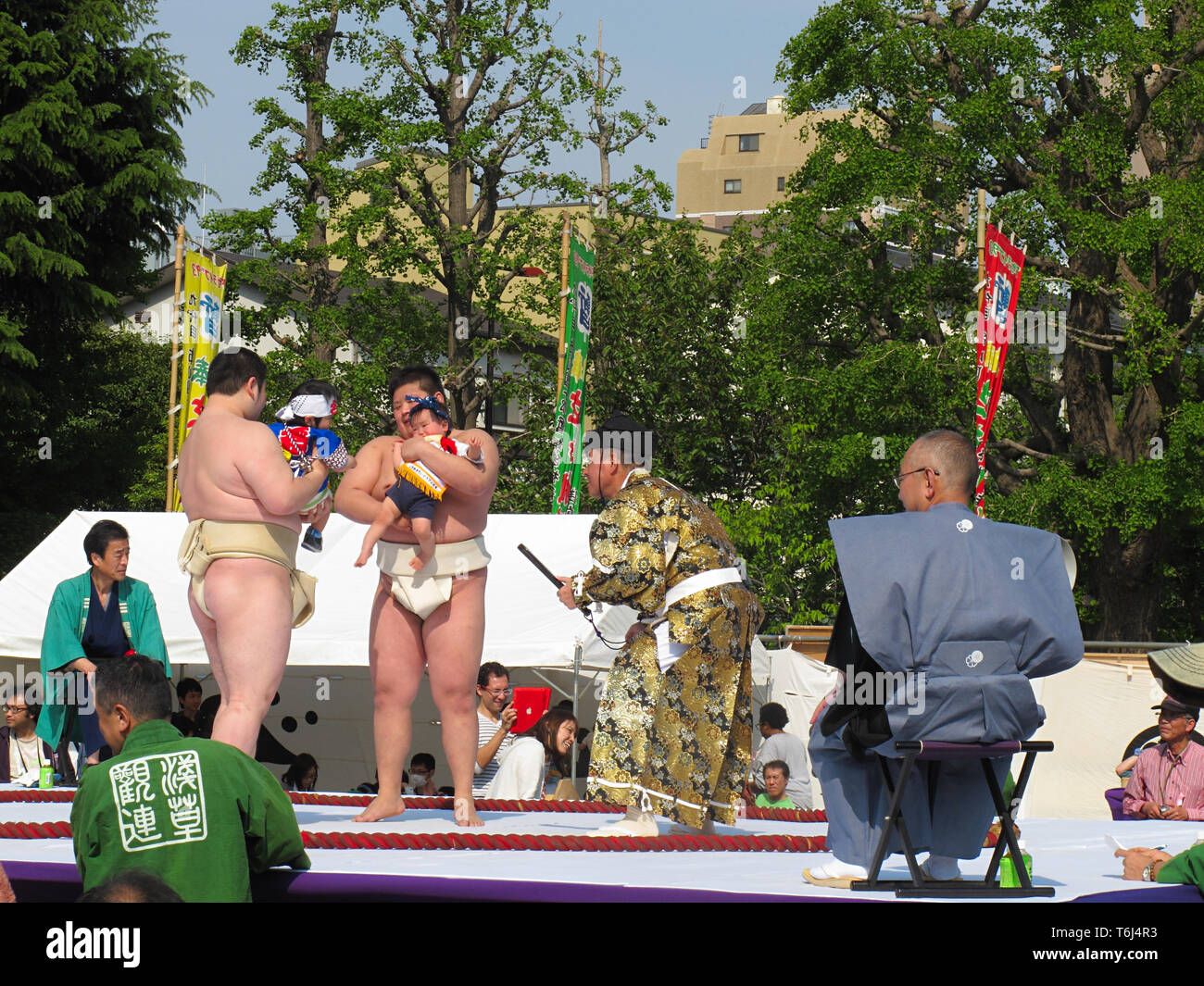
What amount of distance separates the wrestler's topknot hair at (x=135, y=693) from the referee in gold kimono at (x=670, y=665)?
1830 mm

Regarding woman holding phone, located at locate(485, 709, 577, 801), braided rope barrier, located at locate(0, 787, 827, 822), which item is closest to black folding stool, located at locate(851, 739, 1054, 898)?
braided rope barrier, located at locate(0, 787, 827, 822)

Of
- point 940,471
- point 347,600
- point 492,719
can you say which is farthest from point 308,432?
point 347,600

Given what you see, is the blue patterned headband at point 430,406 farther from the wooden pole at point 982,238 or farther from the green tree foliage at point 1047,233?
the green tree foliage at point 1047,233

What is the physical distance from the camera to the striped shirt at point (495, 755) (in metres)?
8.27

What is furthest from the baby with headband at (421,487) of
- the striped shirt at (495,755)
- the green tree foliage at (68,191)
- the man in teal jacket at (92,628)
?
the green tree foliage at (68,191)

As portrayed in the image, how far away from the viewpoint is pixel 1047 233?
2047 centimetres

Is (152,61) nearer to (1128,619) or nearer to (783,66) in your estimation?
(783,66)

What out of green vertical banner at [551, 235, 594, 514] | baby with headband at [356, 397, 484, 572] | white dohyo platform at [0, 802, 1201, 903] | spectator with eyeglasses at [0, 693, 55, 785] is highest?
green vertical banner at [551, 235, 594, 514]

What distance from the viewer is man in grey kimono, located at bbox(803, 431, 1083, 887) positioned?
3.89 metres

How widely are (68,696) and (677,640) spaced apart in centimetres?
296

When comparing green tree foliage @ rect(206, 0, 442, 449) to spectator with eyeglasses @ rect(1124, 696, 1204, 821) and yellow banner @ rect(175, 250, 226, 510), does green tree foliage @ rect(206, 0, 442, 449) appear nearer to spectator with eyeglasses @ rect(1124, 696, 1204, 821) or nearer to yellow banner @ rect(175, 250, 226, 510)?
yellow banner @ rect(175, 250, 226, 510)

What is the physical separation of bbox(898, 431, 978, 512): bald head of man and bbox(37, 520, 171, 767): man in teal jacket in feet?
11.6

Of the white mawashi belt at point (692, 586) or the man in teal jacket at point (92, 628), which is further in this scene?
the man in teal jacket at point (92, 628)

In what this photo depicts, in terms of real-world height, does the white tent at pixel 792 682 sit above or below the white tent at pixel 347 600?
below
